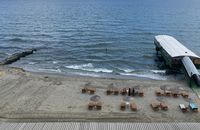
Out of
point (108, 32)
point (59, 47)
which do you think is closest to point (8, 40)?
point (59, 47)

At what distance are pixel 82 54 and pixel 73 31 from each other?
32008 mm

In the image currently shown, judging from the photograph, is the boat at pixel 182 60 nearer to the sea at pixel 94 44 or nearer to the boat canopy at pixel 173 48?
the boat canopy at pixel 173 48

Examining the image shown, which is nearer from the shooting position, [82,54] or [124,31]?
[82,54]

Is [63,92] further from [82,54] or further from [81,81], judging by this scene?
[82,54]

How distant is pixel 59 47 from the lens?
85625 mm

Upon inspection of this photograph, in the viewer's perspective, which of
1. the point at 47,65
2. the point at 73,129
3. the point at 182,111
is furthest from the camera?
the point at 47,65

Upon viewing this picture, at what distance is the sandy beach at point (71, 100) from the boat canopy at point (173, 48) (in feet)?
29.2

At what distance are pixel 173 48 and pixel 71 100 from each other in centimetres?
3439

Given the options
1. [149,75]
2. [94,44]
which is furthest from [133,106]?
[94,44]

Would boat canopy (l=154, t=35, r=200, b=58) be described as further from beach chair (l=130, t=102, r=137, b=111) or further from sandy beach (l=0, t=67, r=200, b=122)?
beach chair (l=130, t=102, r=137, b=111)

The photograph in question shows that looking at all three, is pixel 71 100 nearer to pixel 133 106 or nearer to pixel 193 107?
pixel 133 106

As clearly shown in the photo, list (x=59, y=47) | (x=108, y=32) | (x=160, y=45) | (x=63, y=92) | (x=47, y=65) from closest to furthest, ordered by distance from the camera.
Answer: (x=63, y=92) < (x=47, y=65) < (x=160, y=45) < (x=59, y=47) < (x=108, y=32)

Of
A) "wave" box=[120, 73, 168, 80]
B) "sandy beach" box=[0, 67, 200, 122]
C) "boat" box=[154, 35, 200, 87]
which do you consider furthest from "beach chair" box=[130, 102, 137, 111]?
"wave" box=[120, 73, 168, 80]

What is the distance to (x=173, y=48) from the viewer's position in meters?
69.8
